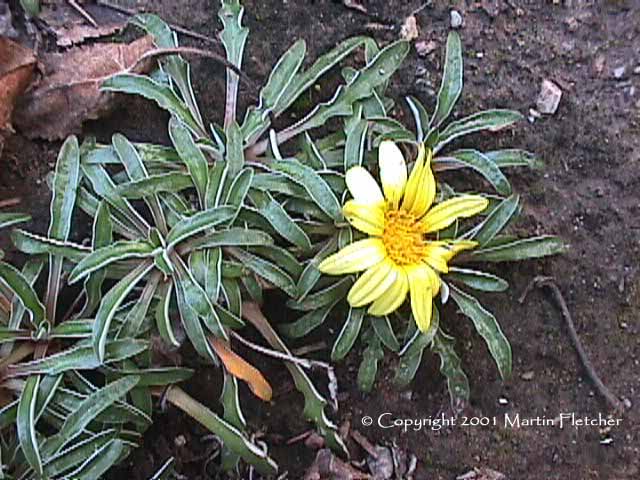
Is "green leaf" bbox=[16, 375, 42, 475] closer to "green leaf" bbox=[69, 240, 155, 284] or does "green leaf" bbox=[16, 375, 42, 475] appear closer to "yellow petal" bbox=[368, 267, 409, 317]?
"green leaf" bbox=[69, 240, 155, 284]

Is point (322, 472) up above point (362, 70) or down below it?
below

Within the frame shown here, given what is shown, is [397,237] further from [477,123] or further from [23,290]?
[23,290]

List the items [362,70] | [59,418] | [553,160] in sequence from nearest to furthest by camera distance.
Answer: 1. [59,418]
2. [362,70]
3. [553,160]

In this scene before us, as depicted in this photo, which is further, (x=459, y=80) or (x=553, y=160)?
(x=553, y=160)

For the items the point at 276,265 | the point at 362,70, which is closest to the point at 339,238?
the point at 276,265

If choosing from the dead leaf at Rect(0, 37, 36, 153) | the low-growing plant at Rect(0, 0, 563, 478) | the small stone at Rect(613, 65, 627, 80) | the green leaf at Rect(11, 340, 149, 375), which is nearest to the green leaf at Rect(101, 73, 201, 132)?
the low-growing plant at Rect(0, 0, 563, 478)

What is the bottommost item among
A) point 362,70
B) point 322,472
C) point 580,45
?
point 322,472

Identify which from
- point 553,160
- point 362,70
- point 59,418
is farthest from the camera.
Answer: point 553,160

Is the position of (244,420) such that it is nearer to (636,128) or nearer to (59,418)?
(59,418)

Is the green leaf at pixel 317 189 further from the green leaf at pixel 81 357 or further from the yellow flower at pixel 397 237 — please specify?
the green leaf at pixel 81 357
